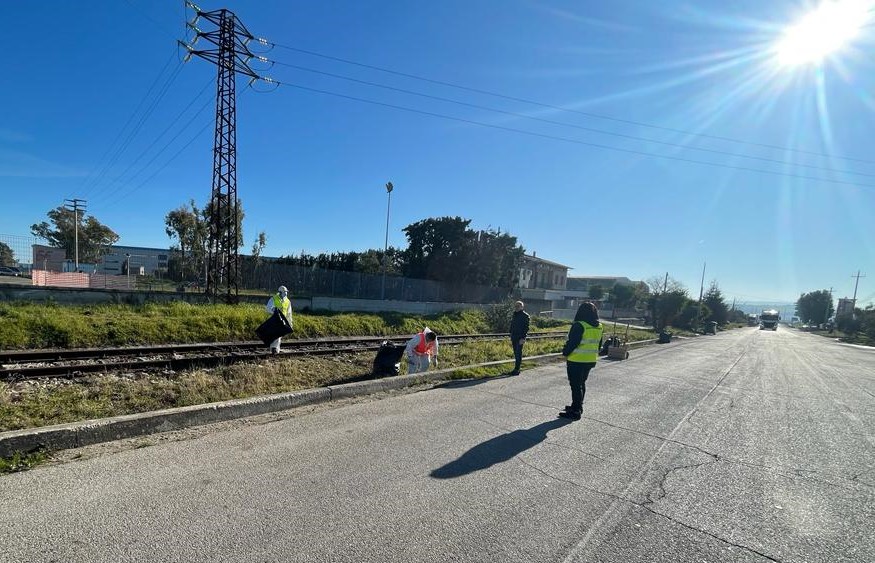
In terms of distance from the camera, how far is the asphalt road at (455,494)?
9.46ft

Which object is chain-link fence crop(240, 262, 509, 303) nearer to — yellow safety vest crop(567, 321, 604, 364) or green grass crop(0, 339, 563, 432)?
green grass crop(0, 339, 563, 432)

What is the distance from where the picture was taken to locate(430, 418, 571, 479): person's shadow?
4.16 m

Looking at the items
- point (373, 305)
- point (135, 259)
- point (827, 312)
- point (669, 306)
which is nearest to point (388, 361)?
point (373, 305)

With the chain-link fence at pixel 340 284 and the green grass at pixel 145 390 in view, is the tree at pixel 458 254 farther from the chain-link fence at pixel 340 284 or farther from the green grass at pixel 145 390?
the green grass at pixel 145 390

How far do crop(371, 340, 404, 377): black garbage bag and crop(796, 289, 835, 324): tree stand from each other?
414 feet

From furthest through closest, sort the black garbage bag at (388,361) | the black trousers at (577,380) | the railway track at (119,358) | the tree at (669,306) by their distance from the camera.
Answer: the tree at (669,306) < the black garbage bag at (388,361) < the railway track at (119,358) < the black trousers at (577,380)

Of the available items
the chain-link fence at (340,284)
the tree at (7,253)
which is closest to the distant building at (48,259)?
the tree at (7,253)

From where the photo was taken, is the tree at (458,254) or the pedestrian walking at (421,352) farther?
the tree at (458,254)

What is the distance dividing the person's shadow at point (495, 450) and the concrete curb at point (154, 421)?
9.10 feet

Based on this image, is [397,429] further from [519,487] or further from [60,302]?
[60,302]

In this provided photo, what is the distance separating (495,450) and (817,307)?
145791mm

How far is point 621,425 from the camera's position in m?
6.14

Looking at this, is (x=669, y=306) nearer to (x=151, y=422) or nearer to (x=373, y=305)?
(x=373, y=305)

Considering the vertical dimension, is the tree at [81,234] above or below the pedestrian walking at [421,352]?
above
